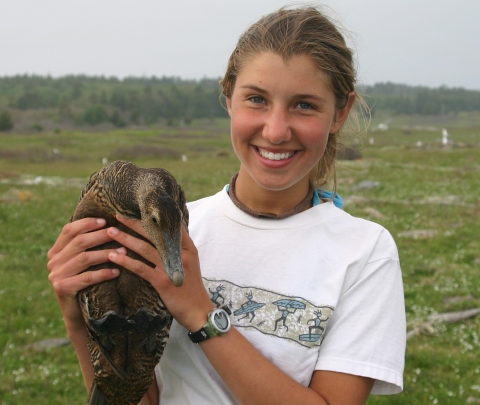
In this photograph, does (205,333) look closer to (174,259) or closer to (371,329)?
(174,259)

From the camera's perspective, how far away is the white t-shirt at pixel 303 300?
2.47 metres

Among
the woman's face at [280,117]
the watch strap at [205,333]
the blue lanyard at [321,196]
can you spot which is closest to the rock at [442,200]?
the blue lanyard at [321,196]

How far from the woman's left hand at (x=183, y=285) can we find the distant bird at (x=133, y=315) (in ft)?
0.23

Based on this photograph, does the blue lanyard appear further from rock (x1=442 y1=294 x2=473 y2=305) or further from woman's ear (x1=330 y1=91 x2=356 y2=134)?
rock (x1=442 y1=294 x2=473 y2=305)

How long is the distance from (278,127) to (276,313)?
2.89 feet

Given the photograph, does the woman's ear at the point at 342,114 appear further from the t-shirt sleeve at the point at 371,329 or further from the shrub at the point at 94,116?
the shrub at the point at 94,116

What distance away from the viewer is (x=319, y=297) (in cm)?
254

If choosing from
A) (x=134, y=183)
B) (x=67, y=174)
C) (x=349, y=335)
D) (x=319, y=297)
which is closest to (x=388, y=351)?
(x=349, y=335)

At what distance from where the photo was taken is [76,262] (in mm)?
2521

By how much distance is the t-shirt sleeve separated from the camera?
2.44m

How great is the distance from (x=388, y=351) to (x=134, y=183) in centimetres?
149

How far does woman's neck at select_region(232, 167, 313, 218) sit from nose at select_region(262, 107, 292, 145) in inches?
15.0

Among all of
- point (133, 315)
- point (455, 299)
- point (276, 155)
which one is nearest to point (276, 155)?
point (276, 155)

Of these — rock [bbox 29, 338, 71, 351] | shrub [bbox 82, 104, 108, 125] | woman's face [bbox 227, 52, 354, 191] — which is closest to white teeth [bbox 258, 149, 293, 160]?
woman's face [bbox 227, 52, 354, 191]
